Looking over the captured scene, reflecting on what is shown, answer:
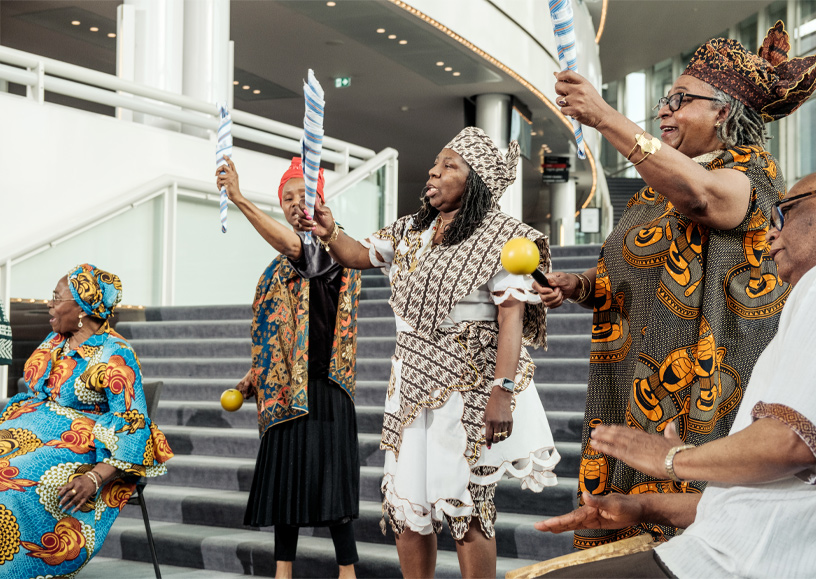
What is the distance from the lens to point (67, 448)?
385 cm

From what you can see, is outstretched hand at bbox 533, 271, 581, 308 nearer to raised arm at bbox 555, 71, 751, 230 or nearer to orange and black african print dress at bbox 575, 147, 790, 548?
orange and black african print dress at bbox 575, 147, 790, 548

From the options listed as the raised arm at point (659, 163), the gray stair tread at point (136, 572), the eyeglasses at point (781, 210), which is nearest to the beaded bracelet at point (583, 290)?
the raised arm at point (659, 163)

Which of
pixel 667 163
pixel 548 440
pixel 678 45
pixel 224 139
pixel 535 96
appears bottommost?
pixel 548 440

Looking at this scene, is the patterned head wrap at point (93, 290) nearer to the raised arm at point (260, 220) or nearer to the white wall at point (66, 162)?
the raised arm at point (260, 220)

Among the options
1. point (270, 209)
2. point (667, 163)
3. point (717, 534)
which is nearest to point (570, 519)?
point (717, 534)

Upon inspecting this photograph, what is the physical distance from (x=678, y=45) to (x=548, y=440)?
22021 millimetres

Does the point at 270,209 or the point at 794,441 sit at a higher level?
the point at 270,209

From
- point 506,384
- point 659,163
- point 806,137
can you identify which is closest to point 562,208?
point 806,137

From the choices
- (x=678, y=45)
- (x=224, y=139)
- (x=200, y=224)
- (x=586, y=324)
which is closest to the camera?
(x=224, y=139)

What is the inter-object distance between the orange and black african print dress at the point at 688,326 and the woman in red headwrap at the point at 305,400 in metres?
1.83

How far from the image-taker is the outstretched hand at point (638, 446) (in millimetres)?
1452

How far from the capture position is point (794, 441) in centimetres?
125

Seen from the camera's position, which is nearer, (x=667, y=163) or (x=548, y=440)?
(x=667, y=163)

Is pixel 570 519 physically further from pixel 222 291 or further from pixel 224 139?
pixel 222 291
